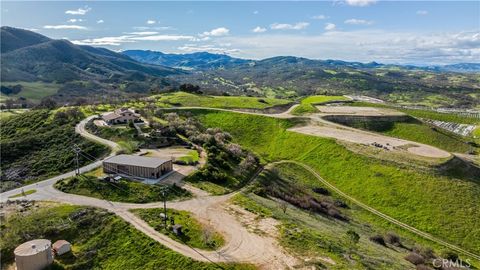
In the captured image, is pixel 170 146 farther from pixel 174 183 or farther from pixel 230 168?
pixel 174 183

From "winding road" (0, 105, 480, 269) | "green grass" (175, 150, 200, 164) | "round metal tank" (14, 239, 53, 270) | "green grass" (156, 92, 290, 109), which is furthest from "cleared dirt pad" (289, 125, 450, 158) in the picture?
"round metal tank" (14, 239, 53, 270)

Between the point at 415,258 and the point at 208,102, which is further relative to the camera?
the point at 208,102

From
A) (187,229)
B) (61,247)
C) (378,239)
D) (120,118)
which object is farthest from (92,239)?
(120,118)

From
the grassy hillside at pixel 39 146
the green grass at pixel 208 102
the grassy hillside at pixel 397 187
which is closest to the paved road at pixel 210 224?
the grassy hillside at pixel 39 146

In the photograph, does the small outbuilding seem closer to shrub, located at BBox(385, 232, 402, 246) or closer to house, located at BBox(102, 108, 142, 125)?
shrub, located at BBox(385, 232, 402, 246)

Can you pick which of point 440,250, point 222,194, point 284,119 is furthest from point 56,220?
point 284,119

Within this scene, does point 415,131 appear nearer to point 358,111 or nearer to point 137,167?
A: point 358,111
